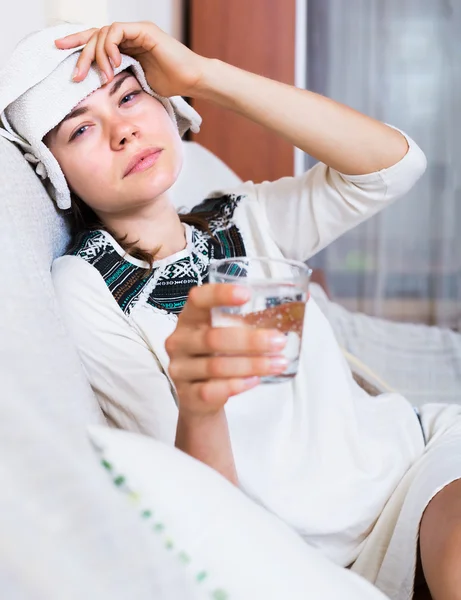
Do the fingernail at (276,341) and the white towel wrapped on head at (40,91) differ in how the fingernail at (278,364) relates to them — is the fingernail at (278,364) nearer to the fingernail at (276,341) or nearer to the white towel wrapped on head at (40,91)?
the fingernail at (276,341)

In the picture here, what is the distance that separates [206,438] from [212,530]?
1.01 feet

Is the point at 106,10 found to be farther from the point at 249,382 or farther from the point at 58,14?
the point at 249,382

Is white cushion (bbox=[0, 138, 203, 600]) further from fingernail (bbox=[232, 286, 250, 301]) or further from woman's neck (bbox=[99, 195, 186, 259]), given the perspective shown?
woman's neck (bbox=[99, 195, 186, 259])

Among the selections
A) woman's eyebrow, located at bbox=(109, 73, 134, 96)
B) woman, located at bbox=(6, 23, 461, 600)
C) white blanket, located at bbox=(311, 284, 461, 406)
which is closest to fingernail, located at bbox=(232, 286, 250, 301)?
woman, located at bbox=(6, 23, 461, 600)

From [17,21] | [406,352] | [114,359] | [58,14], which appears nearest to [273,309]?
[114,359]

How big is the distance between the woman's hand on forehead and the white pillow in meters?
0.77

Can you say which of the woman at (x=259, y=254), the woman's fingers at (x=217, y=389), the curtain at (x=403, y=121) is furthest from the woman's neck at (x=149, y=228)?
the curtain at (x=403, y=121)

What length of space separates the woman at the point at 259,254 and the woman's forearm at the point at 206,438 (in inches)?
5.8

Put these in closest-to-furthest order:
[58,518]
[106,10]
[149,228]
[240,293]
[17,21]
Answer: [58,518]
[240,293]
[149,228]
[17,21]
[106,10]

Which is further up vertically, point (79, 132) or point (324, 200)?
point (79, 132)

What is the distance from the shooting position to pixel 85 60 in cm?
111

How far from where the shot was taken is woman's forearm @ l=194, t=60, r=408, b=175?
1.19 meters

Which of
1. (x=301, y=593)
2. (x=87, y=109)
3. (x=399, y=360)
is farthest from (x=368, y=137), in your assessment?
(x=399, y=360)

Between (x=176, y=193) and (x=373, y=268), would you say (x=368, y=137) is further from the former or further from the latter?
(x=373, y=268)
